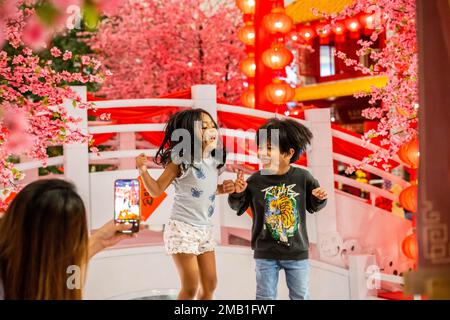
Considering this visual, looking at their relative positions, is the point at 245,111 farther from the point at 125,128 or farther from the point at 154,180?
the point at 154,180

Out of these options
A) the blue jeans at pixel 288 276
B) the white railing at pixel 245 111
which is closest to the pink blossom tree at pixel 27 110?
the white railing at pixel 245 111

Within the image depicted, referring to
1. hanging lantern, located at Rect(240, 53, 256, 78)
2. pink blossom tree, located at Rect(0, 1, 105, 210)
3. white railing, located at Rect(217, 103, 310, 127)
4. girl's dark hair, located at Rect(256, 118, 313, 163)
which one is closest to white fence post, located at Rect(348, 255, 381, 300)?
white railing, located at Rect(217, 103, 310, 127)

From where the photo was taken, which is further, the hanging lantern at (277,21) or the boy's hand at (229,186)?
the hanging lantern at (277,21)

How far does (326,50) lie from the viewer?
594 inches

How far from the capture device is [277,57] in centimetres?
756

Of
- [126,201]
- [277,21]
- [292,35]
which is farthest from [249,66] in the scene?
[126,201]

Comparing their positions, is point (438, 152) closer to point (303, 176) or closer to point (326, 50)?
point (303, 176)

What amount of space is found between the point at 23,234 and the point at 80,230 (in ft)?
0.71

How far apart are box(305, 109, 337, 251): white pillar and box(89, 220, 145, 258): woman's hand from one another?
9.70 feet

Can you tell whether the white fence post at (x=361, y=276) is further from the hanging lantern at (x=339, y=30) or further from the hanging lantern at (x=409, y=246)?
the hanging lantern at (x=339, y=30)

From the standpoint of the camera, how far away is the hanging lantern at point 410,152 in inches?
214
